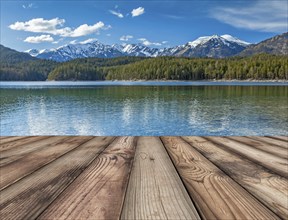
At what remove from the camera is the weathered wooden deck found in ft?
4.36

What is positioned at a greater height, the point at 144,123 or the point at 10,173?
the point at 10,173

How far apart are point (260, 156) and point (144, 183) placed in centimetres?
155

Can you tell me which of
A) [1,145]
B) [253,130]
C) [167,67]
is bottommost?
[253,130]

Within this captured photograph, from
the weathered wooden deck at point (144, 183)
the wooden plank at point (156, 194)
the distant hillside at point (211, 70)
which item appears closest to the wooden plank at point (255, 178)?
the weathered wooden deck at point (144, 183)

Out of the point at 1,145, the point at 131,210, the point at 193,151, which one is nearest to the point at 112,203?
the point at 131,210

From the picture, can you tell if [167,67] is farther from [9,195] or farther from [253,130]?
[9,195]

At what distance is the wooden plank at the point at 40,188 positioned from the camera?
52.5 inches

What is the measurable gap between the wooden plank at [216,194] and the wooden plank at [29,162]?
1238 mm

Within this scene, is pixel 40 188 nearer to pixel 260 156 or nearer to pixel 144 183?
pixel 144 183

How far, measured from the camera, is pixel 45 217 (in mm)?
1256

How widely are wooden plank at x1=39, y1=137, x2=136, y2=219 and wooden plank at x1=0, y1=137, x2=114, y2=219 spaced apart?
0.20 ft

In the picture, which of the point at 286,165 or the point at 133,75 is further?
the point at 133,75

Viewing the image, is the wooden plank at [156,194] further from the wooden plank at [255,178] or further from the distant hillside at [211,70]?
the distant hillside at [211,70]

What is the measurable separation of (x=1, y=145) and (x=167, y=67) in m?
167
